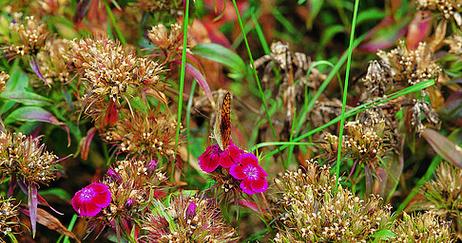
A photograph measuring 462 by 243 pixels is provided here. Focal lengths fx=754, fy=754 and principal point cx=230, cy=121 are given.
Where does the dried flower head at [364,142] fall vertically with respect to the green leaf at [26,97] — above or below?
above

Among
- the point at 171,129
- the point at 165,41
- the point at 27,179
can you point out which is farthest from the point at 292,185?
the point at 27,179

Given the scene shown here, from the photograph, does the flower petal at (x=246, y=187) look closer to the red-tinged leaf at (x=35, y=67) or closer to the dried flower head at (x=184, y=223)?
the dried flower head at (x=184, y=223)

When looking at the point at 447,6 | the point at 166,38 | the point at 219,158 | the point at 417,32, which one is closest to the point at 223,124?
the point at 219,158

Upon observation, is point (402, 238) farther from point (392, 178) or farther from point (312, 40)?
point (312, 40)

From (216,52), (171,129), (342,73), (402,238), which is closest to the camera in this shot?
(402,238)

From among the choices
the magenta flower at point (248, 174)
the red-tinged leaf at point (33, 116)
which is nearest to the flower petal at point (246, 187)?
the magenta flower at point (248, 174)

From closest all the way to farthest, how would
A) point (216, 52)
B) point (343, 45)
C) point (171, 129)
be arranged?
1. point (171, 129)
2. point (216, 52)
3. point (343, 45)

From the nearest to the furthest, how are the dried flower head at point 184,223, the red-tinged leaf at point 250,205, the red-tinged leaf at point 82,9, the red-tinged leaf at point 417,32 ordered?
the dried flower head at point 184,223
the red-tinged leaf at point 250,205
the red-tinged leaf at point 82,9
the red-tinged leaf at point 417,32
